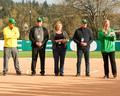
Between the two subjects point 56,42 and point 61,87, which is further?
point 56,42

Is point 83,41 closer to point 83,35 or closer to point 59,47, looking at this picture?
point 83,35

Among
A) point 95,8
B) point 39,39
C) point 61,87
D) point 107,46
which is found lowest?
point 61,87

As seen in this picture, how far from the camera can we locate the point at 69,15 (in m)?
71.4

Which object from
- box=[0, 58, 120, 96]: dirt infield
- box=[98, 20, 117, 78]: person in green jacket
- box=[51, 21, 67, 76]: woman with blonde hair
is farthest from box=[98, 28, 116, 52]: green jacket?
box=[51, 21, 67, 76]: woman with blonde hair

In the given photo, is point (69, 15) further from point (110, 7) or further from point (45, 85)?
point (45, 85)

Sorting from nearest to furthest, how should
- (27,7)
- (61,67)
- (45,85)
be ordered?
1. (45,85)
2. (61,67)
3. (27,7)

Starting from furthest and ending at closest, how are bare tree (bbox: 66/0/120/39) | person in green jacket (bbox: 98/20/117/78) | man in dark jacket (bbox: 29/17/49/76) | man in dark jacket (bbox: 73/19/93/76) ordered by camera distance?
bare tree (bbox: 66/0/120/39) → man in dark jacket (bbox: 29/17/49/76) → man in dark jacket (bbox: 73/19/93/76) → person in green jacket (bbox: 98/20/117/78)

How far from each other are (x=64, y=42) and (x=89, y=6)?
178ft

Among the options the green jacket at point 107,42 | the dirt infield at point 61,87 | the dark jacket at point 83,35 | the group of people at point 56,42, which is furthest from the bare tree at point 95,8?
the dirt infield at point 61,87

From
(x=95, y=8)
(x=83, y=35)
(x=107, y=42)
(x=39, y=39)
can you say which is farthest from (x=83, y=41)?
(x=95, y=8)

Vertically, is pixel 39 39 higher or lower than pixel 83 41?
higher

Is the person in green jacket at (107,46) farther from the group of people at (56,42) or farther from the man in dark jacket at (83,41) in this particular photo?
the man in dark jacket at (83,41)

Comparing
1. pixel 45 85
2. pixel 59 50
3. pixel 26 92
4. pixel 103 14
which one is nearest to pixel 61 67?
pixel 59 50

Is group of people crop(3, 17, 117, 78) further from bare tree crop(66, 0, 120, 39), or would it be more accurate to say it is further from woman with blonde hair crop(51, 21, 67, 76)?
bare tree crop(66, 0, 120, 39)
